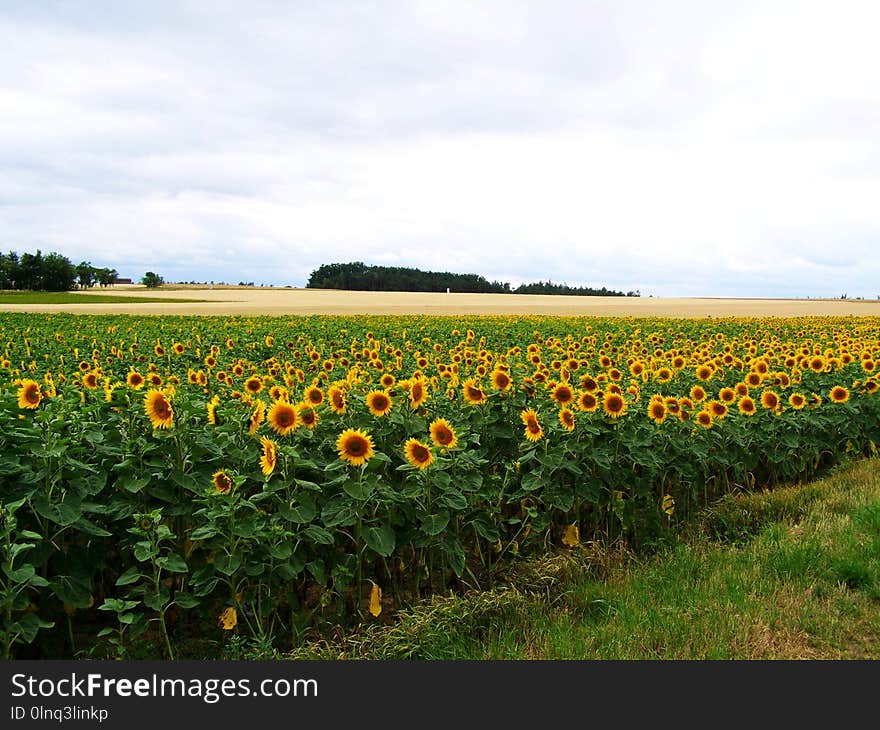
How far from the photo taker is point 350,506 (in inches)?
167

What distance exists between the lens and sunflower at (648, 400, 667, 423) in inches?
231

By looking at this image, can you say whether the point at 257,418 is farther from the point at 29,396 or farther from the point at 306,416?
the point at 29,396

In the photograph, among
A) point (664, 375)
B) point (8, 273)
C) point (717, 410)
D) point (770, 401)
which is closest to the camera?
point (717, 410)

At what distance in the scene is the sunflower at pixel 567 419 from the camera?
5285mm

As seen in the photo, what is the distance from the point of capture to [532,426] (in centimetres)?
523

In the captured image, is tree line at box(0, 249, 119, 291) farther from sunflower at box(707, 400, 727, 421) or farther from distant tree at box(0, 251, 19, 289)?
sunflower at box(707, 400, 727, 421)

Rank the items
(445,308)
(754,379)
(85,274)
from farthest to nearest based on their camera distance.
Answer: (85,274), (445,308), (754,379)

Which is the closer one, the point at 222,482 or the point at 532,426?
the point at 222,482

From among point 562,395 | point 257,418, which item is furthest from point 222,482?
point 562,395

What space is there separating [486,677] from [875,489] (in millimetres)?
4838

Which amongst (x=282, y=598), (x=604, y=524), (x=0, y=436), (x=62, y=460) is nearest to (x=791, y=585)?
(x=604, y=524)

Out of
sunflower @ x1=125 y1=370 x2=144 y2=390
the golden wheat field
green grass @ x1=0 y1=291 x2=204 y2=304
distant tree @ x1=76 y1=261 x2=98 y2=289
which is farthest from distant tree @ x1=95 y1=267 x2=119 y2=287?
sunflower @ x1=125 y1=370 x2=144 y2=390

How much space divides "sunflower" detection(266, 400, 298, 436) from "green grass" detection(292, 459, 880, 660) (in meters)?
1.21

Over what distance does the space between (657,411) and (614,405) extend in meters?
0.59
